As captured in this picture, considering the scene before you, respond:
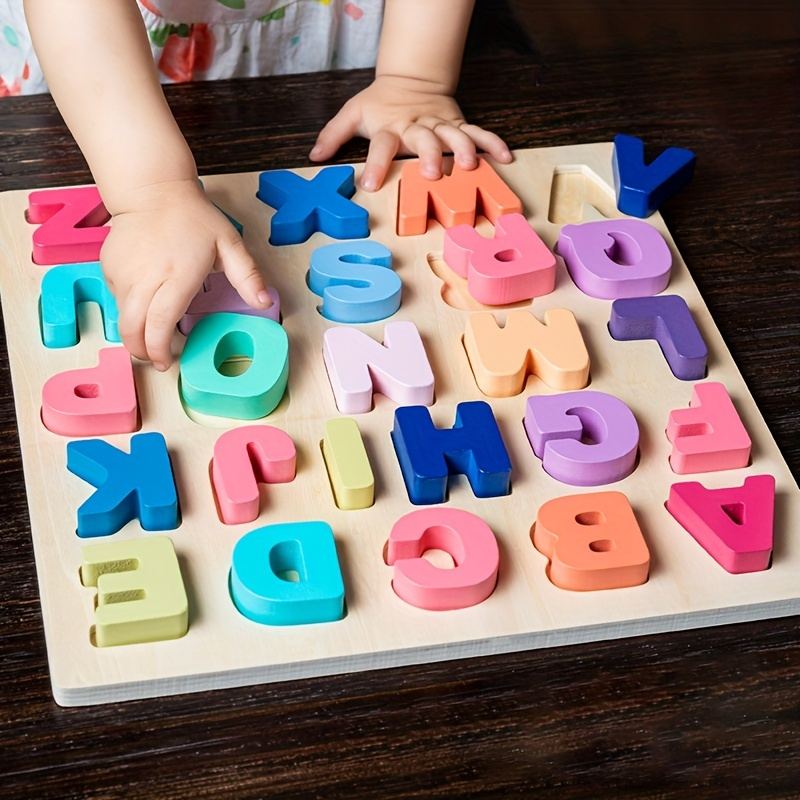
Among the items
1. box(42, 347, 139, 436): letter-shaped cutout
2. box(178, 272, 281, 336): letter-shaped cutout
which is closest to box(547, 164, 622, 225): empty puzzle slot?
box(178, 272, 281, 336): letter-shaped cutout

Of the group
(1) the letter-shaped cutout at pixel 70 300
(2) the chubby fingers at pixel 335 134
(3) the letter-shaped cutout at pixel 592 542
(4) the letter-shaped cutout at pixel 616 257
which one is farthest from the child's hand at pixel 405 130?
(3) the letter-shaped cutout at pixel 592 542

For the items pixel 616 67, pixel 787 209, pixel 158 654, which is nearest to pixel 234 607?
pixel 158 654

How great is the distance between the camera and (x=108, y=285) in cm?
76

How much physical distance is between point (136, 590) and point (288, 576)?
81mm

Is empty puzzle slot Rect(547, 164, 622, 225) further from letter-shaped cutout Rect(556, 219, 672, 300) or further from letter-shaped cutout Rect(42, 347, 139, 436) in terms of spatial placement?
letter-shaped cutout Rect(42, 347, 139, 436)

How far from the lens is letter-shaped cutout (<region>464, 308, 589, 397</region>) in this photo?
0.73 m

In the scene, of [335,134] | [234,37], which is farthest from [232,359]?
[234,37]

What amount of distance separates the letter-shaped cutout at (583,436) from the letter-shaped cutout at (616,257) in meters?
0.11

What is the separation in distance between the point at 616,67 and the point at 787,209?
0.23 metres

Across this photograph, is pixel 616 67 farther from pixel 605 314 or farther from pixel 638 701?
pixel 638 701

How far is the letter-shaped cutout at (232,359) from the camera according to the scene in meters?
0.70

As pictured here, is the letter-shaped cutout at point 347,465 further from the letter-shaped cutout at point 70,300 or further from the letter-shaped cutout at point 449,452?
the letter-shaped cutout at point 70,300

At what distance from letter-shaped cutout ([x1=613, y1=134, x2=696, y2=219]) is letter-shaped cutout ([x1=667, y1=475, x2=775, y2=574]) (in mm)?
270

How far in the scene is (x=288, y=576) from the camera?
0.63m
